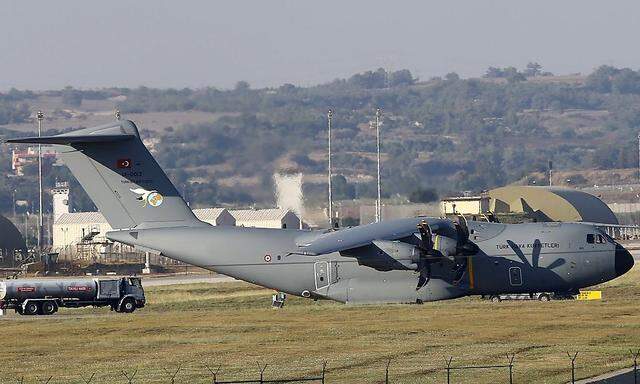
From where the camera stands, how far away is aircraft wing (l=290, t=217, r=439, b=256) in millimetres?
44219

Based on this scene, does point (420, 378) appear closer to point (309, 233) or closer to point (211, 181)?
point (309, 233)

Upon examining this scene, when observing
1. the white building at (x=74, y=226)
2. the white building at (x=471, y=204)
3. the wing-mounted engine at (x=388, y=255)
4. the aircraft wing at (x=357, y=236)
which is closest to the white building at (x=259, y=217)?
the white building at (x=471, y=204)

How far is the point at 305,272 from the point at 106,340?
9610mm

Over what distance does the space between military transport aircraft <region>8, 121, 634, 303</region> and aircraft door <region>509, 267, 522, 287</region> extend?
37mm

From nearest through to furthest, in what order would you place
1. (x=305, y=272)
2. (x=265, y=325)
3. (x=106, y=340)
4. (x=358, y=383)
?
(x=358, y=383) < (x=106, y=340) < (x=265, y=325) < (x=305, y=272)

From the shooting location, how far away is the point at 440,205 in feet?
267

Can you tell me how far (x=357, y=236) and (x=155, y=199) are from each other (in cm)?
828

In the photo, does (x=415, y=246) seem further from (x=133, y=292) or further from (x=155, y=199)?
(x=133, y=292)

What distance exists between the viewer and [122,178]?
160 ft

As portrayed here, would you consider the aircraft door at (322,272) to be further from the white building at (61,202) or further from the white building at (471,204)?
the white building at (61,202)

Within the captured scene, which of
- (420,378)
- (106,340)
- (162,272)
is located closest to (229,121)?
(162,272)

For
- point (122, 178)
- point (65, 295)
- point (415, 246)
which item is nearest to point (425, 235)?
point (415, 246)

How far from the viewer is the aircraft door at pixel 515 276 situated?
48.0 meters

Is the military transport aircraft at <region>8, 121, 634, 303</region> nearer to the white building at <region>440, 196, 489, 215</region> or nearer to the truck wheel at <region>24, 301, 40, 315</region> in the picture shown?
the truck wheel at <region>24, 301, 40, 315</region>
